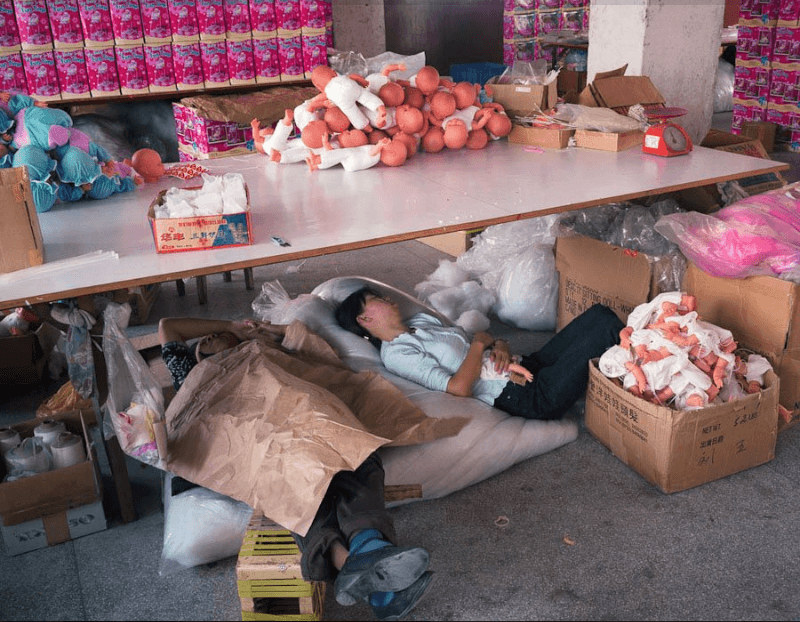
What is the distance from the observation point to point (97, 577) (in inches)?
84.1

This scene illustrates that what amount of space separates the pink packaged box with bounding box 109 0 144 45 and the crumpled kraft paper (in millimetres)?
2661

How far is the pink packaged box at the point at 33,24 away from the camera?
4.15 metres

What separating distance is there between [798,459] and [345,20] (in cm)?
467

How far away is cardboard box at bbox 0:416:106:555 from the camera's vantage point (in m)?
2.18

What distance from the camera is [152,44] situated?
444 centimetres

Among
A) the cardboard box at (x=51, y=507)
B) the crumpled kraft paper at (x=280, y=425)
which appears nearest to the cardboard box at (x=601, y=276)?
the crumpled kraft paper at (x=280, y=425)

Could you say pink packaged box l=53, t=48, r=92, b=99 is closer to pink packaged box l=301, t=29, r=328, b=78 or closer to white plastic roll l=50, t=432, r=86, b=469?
pink packaged box l=301, t=29, r=328, b=78

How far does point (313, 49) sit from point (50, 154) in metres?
2.59

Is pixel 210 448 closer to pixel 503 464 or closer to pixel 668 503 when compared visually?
pixel 503 464

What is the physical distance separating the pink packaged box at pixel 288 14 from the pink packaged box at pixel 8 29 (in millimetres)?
1439

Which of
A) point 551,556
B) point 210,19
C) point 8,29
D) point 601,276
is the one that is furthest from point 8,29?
point 551,556

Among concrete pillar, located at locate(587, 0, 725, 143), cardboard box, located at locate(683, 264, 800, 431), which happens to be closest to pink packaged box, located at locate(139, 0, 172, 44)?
concrete pillar, located at locate(587, 0, 725, 143)

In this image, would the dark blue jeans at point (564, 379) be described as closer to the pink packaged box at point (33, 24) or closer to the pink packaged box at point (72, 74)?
the pink packaged box at point (72, 74)

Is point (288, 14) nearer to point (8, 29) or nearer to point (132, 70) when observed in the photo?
point (132, 70)
